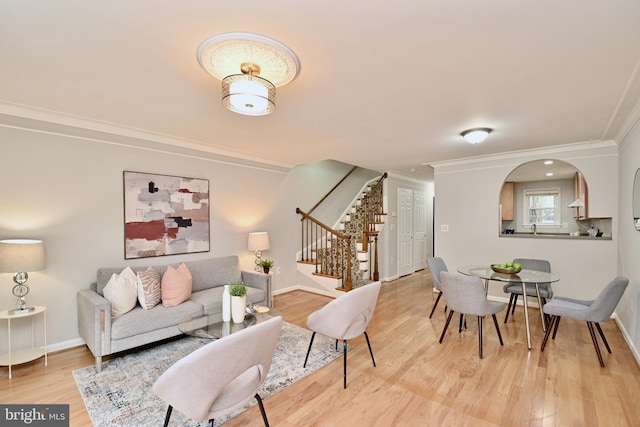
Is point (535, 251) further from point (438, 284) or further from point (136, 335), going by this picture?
point (136, 335)

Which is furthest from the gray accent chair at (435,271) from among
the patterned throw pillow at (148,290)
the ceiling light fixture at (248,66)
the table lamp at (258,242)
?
the patterned throw pillow at (148,290)

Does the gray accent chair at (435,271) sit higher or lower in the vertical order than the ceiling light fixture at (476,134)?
lower

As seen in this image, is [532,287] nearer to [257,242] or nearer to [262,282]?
[262,282]

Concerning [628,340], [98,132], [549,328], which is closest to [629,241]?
[628,340]

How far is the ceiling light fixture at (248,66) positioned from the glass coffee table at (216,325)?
5.77 feet

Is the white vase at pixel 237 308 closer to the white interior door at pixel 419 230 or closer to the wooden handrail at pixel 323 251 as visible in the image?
the wooden handrail at pixel 323 251

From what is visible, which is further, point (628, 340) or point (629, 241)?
point (629, 241)

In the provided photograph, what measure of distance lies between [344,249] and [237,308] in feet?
10.3

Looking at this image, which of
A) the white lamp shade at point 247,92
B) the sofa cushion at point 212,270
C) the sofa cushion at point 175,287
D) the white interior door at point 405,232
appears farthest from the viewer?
the white interior door at point 405,232

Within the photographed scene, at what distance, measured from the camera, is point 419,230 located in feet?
25.2

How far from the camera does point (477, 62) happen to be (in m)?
1.96

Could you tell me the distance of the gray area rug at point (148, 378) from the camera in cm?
205

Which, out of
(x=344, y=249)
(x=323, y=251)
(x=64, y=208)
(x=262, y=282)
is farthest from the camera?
(x=323, y=251)

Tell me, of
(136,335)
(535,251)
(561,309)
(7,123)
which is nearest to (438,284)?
(561,309)
